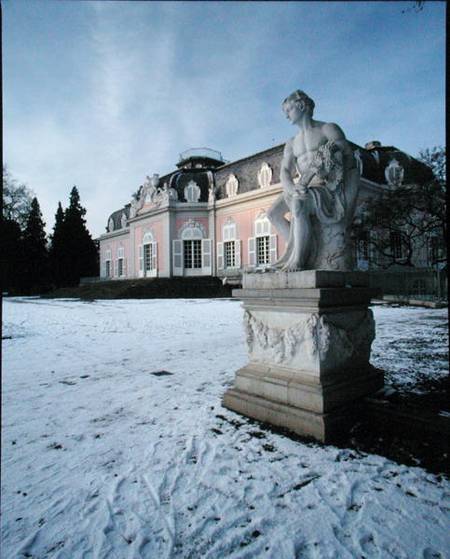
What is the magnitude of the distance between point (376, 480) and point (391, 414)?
841 mm

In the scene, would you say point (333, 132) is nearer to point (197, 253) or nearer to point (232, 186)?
point (232, 186)

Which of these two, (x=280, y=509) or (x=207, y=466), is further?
(x=207, y=466)

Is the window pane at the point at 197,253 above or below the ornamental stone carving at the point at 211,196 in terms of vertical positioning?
below

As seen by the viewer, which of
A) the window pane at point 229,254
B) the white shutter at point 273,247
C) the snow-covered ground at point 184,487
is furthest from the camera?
the window pane at point 229,254

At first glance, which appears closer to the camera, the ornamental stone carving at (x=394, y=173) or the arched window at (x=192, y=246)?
the ornamental stone carving at (x=394, y=173)

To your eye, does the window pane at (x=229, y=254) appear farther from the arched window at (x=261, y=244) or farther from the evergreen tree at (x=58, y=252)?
the evergreen tree at (x=58, y=252)

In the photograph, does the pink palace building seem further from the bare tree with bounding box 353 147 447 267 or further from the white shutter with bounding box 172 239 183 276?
the bare tree with bounding box 353 147 447 267

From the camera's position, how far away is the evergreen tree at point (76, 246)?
3503 cm

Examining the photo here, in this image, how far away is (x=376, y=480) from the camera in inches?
92.4

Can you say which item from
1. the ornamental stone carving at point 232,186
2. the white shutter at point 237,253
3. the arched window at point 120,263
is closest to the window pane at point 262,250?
the white shutter at point 237,253

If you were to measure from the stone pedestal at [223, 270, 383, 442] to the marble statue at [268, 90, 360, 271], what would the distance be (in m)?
0.33

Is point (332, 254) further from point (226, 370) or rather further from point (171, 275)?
point (171, 275)

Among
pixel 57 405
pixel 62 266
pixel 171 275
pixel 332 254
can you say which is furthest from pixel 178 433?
pixel 62 266

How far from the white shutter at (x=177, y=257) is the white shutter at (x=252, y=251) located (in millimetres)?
5993
